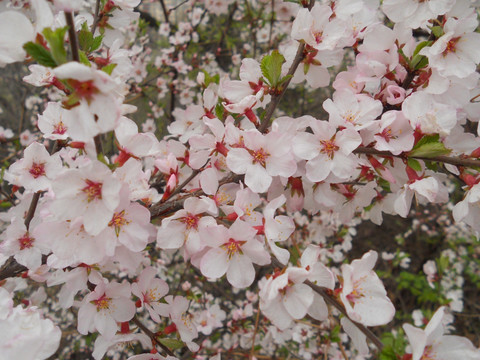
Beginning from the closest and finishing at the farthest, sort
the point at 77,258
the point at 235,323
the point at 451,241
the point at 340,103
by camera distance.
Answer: the point at 77,258 < the point at 340,103 < the point at 235,323 < the point at 451,241

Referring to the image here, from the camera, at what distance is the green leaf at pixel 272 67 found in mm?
1080

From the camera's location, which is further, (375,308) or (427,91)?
(427,91)

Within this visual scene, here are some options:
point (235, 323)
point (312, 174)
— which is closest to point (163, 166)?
point (312, 174)

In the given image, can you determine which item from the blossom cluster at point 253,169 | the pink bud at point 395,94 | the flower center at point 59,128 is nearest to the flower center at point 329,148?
the blossom cluster at point 253,169

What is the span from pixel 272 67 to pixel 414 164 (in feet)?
1.67

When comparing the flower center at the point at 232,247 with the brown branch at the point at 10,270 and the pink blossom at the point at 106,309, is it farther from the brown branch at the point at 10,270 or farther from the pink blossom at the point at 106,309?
the brown branch at the point at 10,270

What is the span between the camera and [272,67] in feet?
3.58

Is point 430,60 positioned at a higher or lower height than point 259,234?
higher

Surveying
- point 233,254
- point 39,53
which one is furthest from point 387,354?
point 39,53

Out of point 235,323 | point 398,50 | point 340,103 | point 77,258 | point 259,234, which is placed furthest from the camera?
point 235,323

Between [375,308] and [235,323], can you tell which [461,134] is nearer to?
[375,308]

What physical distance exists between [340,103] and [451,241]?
4.26 metres

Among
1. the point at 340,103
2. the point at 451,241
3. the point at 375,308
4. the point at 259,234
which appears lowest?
the point at 451,241

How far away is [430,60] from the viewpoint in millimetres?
1065
